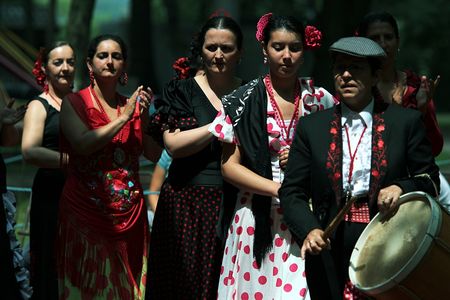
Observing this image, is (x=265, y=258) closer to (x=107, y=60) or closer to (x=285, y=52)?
(x=285, y=52)

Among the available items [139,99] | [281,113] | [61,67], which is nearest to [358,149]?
[281,113]

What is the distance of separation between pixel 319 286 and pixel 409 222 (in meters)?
0.58

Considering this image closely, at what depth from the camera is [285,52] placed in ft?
20.0

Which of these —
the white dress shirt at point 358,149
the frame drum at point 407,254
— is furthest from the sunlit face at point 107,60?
the frame drum at point 407,254

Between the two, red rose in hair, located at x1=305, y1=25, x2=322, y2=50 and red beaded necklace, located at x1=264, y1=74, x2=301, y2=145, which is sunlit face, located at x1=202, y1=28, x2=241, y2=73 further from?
red rose in hair, located at x1=305, y1=25, x2=322, y2=50

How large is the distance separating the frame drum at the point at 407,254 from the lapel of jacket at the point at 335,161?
24 centimetres

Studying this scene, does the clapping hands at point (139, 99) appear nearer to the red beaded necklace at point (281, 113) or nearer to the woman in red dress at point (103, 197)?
the woman in red dress at point (103, 197)

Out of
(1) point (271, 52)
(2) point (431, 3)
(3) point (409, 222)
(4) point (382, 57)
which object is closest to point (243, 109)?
(1) point (271, 52)

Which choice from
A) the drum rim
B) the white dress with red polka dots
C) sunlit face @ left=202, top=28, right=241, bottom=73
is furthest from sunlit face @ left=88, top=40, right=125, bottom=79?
the drum rim

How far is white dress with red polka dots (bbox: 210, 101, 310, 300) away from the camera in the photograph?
5949mm

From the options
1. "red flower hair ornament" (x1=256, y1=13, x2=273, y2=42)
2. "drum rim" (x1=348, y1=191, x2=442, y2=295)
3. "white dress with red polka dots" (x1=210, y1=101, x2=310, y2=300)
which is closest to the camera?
"drum rim" (x1=348, y1=191, x2=442, y2=295)

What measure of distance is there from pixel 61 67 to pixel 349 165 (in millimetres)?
3253

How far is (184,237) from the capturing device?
6.87 m

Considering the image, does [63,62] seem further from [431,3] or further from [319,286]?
[431,3]
